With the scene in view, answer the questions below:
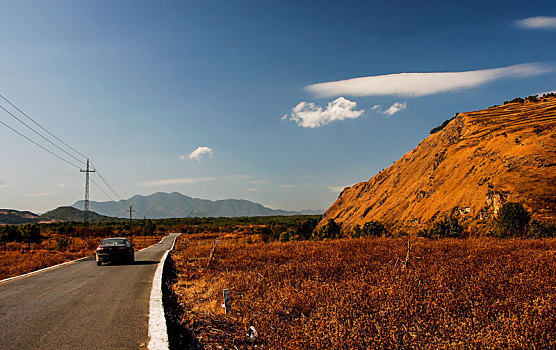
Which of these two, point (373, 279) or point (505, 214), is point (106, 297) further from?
point (505, 214)

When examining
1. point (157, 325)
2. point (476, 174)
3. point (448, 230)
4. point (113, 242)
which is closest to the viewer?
point (157, 325)

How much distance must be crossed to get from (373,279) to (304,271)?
242 centimetres

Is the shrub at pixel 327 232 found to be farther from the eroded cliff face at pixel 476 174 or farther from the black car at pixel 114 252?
the black car at pixel 114 252

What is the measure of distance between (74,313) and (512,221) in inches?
948

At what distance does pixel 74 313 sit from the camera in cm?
705

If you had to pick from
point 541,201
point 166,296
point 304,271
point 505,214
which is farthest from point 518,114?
point 166,296

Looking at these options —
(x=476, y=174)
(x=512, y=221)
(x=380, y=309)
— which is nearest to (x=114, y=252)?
(x=380, y=309)

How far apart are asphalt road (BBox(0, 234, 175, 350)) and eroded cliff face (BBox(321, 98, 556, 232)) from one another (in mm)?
26764

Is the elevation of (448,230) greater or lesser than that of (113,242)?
lesser

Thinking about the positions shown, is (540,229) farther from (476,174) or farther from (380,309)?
(380,309)

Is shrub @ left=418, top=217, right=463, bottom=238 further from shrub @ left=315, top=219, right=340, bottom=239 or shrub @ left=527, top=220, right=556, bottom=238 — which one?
shrub @ left=315, top=219, right=340, bottom=239

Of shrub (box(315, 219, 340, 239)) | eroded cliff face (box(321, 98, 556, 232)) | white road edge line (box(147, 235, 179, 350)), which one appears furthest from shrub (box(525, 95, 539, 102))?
white road edge line (box(147, 235, 179, 350))

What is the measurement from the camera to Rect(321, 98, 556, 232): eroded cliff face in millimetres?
27594

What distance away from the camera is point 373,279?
780cm
